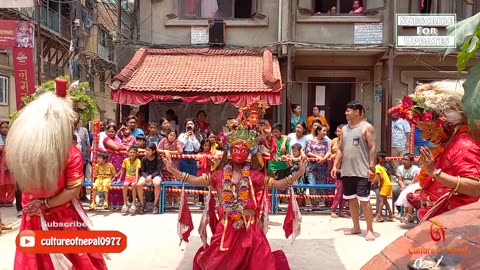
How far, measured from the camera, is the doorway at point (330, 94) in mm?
13367

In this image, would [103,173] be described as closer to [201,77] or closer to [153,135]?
[153,135]

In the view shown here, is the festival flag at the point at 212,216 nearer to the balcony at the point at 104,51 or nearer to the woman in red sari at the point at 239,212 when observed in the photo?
the woman in red sari at the point at 239,212

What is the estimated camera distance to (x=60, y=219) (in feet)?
11.6

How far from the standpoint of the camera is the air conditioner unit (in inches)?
489

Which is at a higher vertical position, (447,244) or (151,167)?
(447,244)

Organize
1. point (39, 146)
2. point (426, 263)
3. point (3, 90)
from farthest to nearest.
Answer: point (3, 90) < point (39, 146) < point (426, 263)

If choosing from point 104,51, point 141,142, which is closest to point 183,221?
point 141,142

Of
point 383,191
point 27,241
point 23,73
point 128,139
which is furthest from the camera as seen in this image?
point 23,73

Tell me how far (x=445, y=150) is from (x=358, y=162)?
3152 mm

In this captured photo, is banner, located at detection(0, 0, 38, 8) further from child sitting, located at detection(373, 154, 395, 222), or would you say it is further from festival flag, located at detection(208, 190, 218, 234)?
child sitting, located at detection(373, 154, 395, 222)

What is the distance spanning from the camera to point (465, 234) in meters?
1.47

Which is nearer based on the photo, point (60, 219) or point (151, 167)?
point (60, 219)

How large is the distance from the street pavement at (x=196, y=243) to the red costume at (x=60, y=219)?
177 cm

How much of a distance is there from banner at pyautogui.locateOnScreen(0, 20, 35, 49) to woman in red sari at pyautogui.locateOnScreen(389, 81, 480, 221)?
35.4ft
